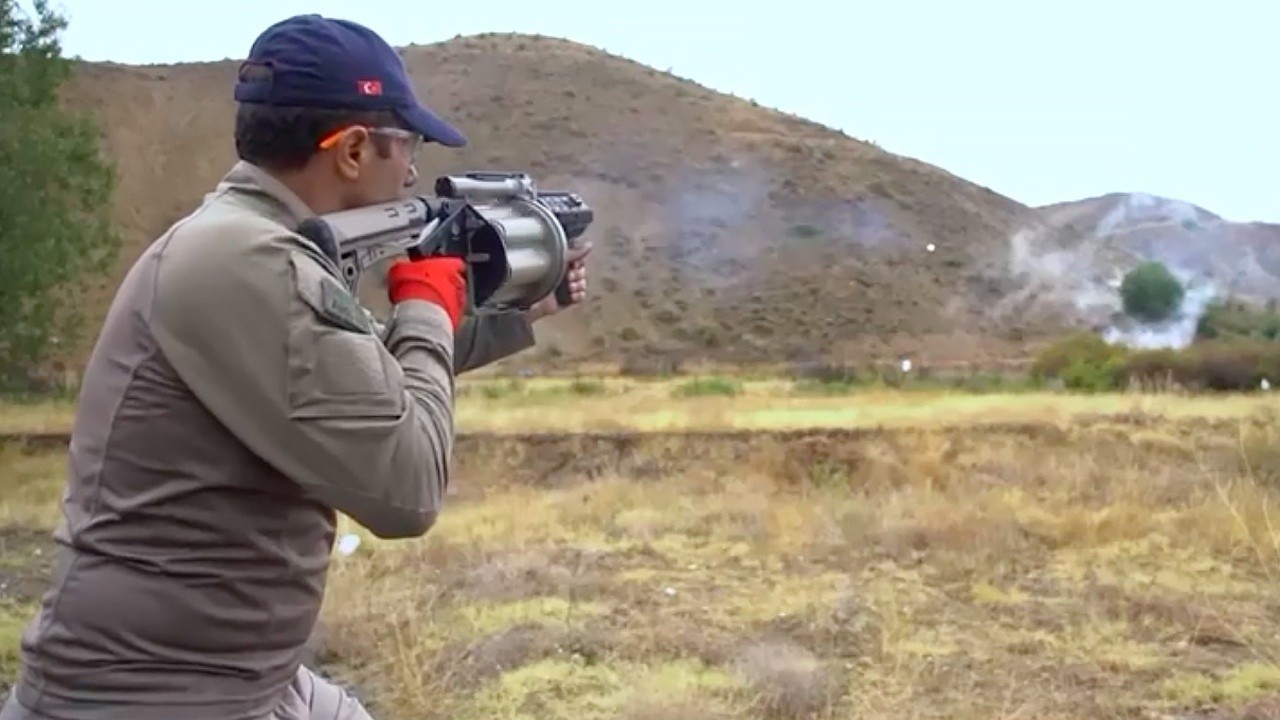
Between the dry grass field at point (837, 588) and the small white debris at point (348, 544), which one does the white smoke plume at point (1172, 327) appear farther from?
the small white debris at point (348, 544)

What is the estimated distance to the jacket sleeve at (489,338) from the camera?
9.42ft

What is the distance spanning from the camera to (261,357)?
2.08 m

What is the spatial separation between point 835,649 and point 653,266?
161 ft

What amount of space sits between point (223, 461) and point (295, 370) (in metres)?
0.20

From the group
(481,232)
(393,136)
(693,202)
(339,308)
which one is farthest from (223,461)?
(693,202)

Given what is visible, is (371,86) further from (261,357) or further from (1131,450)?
(1131,450)

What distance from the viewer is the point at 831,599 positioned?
8.11 m

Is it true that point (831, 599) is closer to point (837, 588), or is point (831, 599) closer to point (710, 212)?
point (837, 588)

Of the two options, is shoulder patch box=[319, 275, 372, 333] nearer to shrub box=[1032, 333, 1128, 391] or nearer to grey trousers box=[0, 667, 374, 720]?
grey trousers box=[0, 667, 374, 720]

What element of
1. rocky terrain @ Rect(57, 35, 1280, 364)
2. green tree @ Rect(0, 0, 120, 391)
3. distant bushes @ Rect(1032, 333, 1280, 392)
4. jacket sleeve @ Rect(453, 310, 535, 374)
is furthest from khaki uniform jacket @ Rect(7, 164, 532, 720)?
rocky terrain @ Rect(57, 35, 1280, 364)

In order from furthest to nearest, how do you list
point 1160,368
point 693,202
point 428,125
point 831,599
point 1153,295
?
point 693,202 → point 1153,295 → point 1160,368 → point 831,599 → point 428,125

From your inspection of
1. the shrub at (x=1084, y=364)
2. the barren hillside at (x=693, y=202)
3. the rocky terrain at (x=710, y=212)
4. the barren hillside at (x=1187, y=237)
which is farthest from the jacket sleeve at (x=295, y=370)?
the barren hillside at (x=1187, y=237)

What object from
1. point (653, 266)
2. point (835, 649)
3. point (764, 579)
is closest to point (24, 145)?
point (764, 579)

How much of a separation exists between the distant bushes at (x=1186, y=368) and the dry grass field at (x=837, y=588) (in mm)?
10658
